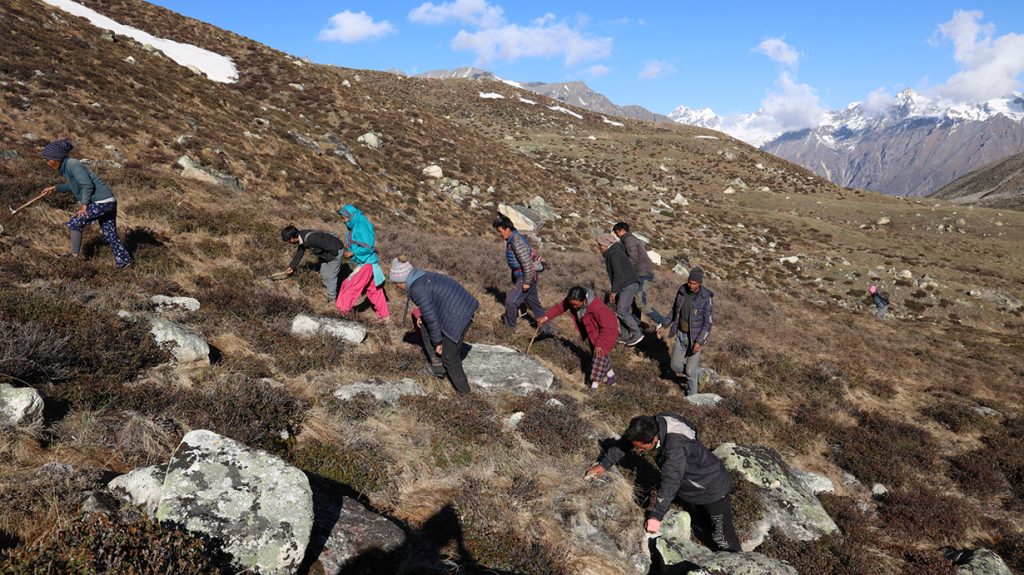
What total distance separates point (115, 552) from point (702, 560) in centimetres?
524

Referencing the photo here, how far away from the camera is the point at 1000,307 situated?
86.5ft

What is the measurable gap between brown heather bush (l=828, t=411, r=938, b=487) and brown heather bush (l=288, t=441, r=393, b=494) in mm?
8104

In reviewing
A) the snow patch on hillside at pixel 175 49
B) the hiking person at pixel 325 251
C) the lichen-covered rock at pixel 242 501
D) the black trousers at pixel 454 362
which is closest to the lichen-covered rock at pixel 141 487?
the lichen-covered rock at pixel 242 501

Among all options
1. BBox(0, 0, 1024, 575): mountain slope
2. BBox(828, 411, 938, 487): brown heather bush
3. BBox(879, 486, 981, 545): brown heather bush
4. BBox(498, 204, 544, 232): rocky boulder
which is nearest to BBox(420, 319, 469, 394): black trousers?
BBox(0, 0, 1024, 575): mountain slope

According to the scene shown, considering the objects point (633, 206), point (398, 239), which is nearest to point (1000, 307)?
point (633, 206)

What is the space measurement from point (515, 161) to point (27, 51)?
27.5 metres

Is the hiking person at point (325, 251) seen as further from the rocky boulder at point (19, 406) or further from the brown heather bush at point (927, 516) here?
the brown heather bush at point (927, 516)

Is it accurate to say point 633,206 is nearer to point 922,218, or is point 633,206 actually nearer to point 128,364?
point 922,218

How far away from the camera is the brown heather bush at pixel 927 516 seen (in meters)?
6.61

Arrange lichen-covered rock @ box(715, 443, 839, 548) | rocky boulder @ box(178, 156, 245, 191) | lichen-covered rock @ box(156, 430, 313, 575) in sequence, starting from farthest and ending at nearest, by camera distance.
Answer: rocky boulder @ box(178, 156, 245, 191) → lichen-covered rock @ box(715, 443, 839, 548) → lichen-covered rock @ box(156, 430, 313, 575)

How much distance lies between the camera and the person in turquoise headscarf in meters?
9.51

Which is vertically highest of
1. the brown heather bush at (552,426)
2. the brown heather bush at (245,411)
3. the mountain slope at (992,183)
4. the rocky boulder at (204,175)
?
the mountain slope at (992,183)

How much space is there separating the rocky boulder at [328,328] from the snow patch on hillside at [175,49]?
28.9 m

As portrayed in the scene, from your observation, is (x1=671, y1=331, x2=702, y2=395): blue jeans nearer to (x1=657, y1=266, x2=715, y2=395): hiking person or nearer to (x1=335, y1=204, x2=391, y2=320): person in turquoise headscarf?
(x1=657, y1=266, x2=715, y2=395): hiking person
